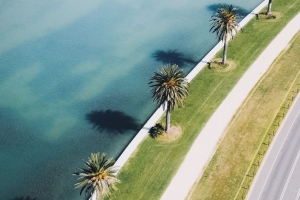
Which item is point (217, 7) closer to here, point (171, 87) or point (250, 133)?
point (250, 133)

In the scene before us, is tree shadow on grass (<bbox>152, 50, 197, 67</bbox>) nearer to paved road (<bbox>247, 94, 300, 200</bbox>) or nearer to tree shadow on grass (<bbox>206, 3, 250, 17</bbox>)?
tree shadow on grass (<bbox>206, 3, 250, 17</bbox>)

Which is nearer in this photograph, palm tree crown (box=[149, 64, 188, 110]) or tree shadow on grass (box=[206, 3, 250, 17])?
palm tree crown (box=[149, 64, 188, 110])

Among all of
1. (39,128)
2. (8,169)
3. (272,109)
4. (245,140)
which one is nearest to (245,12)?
(272,109)

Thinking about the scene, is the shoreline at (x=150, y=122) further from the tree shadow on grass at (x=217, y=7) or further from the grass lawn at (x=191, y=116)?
the tree shadow on grass at (x=217, y=7)

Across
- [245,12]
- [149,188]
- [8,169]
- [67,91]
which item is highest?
[245,12]

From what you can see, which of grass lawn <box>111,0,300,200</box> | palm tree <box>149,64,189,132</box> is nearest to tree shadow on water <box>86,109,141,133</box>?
grass lawn <box>111,0,300,200</box>

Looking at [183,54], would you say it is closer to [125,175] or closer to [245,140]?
[245,140]
